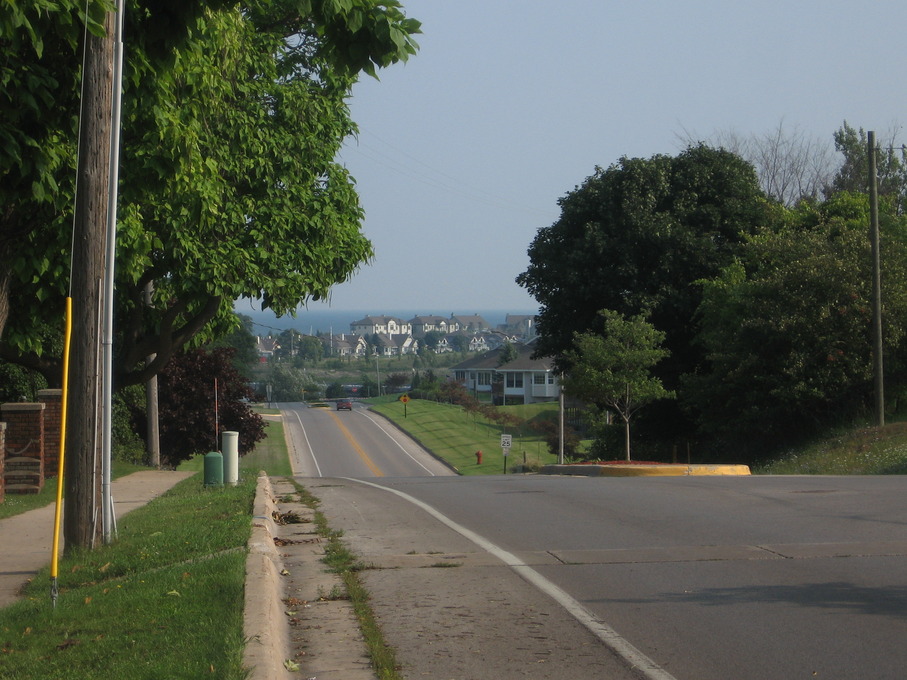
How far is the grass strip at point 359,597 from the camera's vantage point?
19.7 ft

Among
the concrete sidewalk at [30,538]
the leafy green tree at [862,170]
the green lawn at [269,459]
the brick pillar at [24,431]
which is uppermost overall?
Answer: the leafy green tree at [862,170]

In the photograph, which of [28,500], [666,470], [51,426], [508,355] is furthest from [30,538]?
[508,355]

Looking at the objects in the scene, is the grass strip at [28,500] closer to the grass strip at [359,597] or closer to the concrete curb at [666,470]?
the grass strip at [359,597]

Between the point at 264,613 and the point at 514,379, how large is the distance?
297 ft

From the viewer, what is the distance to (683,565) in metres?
8.94

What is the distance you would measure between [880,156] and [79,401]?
2165 inches

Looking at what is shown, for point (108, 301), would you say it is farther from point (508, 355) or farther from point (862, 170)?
point (508, 355)

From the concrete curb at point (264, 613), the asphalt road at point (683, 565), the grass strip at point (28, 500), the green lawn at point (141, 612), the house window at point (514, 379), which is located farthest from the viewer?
the house window at point (514, 379)

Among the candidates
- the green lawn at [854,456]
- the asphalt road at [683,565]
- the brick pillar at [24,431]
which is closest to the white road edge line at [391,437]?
the green lawn at [854,456]

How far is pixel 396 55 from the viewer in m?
8.20

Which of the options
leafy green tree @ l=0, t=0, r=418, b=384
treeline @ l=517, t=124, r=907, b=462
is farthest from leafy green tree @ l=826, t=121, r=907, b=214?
leafy green tree @ l=0, t=0, r=418, b=384

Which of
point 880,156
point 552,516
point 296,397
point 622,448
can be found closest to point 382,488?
point 552,516

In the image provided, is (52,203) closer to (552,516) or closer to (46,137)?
(46,137)

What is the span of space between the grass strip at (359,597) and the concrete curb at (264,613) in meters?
0.51
